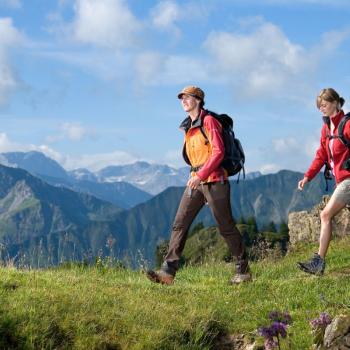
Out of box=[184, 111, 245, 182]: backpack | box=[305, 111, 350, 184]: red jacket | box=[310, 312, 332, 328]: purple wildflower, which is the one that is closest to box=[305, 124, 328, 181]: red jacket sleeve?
box=[305, 111, 350, 184]: red jacket

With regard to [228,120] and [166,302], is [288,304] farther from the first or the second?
[228,120]

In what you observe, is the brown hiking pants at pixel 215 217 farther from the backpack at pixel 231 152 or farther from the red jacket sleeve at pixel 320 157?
the red jacket sleeve at pixel 320 157

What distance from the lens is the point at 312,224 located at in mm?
20531

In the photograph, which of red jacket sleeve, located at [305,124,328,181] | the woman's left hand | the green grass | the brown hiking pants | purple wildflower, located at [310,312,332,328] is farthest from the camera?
red jacket sleeve, located at [305,124,328,181]

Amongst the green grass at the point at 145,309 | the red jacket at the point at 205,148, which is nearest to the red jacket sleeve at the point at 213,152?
the red jacket at the point at 205,148

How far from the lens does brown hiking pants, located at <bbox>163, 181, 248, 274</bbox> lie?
34.5 feet

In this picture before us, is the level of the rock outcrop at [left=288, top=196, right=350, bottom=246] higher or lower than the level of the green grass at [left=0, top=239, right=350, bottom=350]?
higher

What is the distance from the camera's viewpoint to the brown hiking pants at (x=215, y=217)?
10.5 m

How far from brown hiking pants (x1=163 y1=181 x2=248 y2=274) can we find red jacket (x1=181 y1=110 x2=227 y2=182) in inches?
10.8

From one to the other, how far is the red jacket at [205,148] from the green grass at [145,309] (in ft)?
7.01

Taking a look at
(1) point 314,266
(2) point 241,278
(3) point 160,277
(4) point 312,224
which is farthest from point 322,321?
(4) point 312,224

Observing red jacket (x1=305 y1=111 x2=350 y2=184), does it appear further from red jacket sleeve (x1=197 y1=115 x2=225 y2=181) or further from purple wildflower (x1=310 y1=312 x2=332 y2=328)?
purple wildflower (x1=310 y1=312 x2=332 y2=328)

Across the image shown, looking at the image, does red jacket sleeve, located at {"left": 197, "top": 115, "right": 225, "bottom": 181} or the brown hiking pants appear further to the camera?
the brown hiking pants

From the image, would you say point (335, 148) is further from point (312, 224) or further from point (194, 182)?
point (312, 224)
